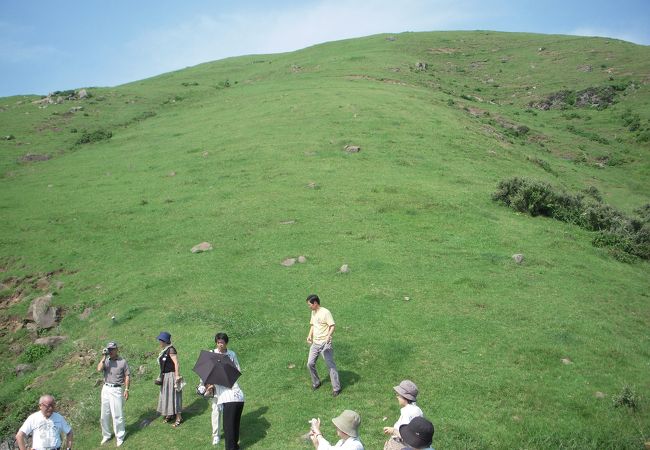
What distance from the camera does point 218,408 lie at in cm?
1364

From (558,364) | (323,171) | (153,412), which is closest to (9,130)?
(323,171)

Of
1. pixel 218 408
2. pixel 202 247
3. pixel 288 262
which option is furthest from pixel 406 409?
pixel 202 247

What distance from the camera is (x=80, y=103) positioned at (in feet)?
239

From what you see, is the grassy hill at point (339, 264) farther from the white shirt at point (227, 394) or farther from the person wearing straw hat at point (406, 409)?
the person wearing straw hat at point (406, 409)

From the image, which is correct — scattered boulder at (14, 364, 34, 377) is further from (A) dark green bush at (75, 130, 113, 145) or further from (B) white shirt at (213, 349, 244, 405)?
(A) dark green bush at (75, 130, 113, 145)

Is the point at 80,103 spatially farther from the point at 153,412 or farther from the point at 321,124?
the point at 153,412

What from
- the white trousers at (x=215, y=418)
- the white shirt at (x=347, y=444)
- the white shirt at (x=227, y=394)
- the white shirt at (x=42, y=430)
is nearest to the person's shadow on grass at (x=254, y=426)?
the white trousers at (x=215, y=418)

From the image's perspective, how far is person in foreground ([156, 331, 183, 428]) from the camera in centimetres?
1472

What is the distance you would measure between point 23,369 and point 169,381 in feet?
Answer: 38.5

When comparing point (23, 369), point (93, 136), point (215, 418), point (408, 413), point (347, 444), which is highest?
point (93, 136)

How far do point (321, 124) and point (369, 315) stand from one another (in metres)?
31.1

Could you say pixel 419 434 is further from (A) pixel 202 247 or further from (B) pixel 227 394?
(A) pixel 202 247

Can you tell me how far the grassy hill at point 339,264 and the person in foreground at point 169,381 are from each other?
25.2 inches

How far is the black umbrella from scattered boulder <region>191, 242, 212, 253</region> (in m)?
16.2
